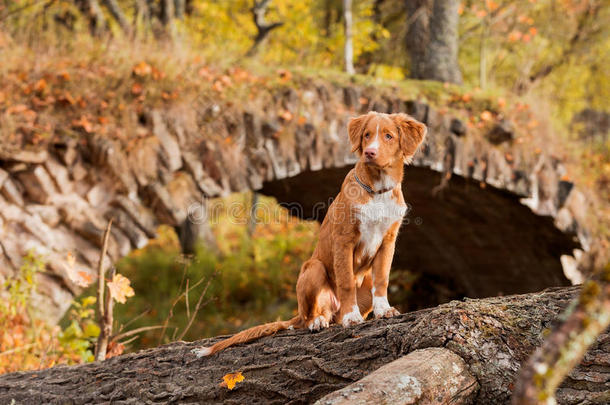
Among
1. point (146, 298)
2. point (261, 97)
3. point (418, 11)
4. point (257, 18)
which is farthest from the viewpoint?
point (146, 298)

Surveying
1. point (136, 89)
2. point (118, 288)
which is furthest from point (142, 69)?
point (118, 288)

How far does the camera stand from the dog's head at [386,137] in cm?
303

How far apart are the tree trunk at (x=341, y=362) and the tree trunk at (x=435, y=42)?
303 inches

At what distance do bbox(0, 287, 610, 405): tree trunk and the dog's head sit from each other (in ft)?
2.77

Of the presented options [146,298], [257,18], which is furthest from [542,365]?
[146,298]

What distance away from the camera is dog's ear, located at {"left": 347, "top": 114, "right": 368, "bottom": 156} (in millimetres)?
3137

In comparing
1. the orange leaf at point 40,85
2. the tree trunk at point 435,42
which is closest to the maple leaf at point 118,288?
the orange leaf at point 40,85

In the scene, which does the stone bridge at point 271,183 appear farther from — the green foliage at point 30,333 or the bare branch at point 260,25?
the bare branch at point 260,25

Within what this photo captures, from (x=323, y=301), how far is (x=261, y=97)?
5022mm

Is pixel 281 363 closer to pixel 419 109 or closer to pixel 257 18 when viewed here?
pixel 419 109

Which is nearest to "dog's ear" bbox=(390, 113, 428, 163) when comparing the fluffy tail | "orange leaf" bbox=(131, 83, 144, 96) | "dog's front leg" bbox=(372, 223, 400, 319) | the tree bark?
"dog's front leg" bbox=(372, 223, 400, 319)

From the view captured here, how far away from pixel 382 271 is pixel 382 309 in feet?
0.71

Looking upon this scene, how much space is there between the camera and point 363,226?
10.4 ft

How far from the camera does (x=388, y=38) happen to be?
46.8 feet
